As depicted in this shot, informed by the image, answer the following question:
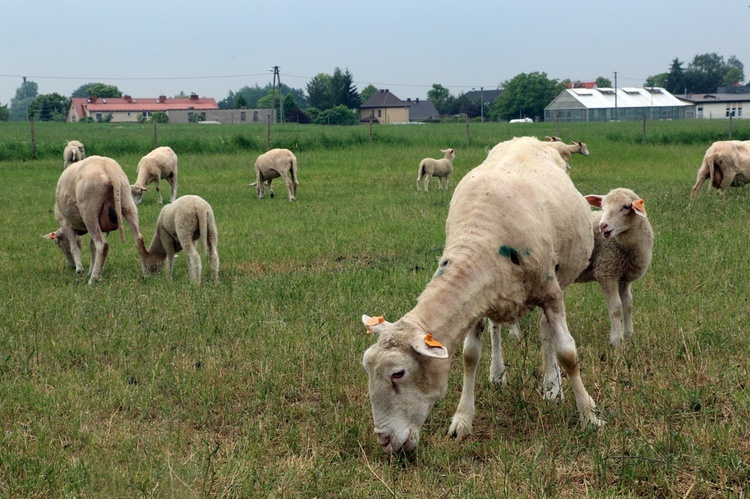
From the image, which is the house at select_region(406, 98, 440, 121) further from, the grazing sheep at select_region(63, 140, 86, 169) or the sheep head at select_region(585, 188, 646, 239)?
the sheep head at select_region(585, 188, 646, 239)

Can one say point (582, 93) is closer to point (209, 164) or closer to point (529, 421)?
point (209, 164)

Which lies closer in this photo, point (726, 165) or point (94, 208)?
point (94, 208)

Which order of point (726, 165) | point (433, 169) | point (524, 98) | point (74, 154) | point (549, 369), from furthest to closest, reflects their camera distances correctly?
point (524, 98), point (74, 154), point (433, 169), point (726, 165), point (549, 369)

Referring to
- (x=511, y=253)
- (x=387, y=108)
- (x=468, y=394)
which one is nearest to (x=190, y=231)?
(x=468, y=394)

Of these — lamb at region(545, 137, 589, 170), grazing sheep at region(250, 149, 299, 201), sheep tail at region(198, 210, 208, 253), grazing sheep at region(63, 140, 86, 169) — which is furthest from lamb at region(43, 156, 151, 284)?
grazing sheep at region(63, 140, 86, 169)

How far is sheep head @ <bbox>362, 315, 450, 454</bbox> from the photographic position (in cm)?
439

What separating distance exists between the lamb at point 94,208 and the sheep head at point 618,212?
6.25m

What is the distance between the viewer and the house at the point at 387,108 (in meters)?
129

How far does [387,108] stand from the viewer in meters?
130

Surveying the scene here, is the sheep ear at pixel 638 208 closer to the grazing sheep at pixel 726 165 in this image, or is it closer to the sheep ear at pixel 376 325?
the sheep ear at pixel 376 325

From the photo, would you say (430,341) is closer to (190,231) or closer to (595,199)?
(595,199)

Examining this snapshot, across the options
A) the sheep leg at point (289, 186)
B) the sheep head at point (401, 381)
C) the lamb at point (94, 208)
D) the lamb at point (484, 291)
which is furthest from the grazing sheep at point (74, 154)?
the sheep head at point (401, 381)

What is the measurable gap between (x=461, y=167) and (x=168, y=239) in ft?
54.6

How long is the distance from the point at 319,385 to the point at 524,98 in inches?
4386
